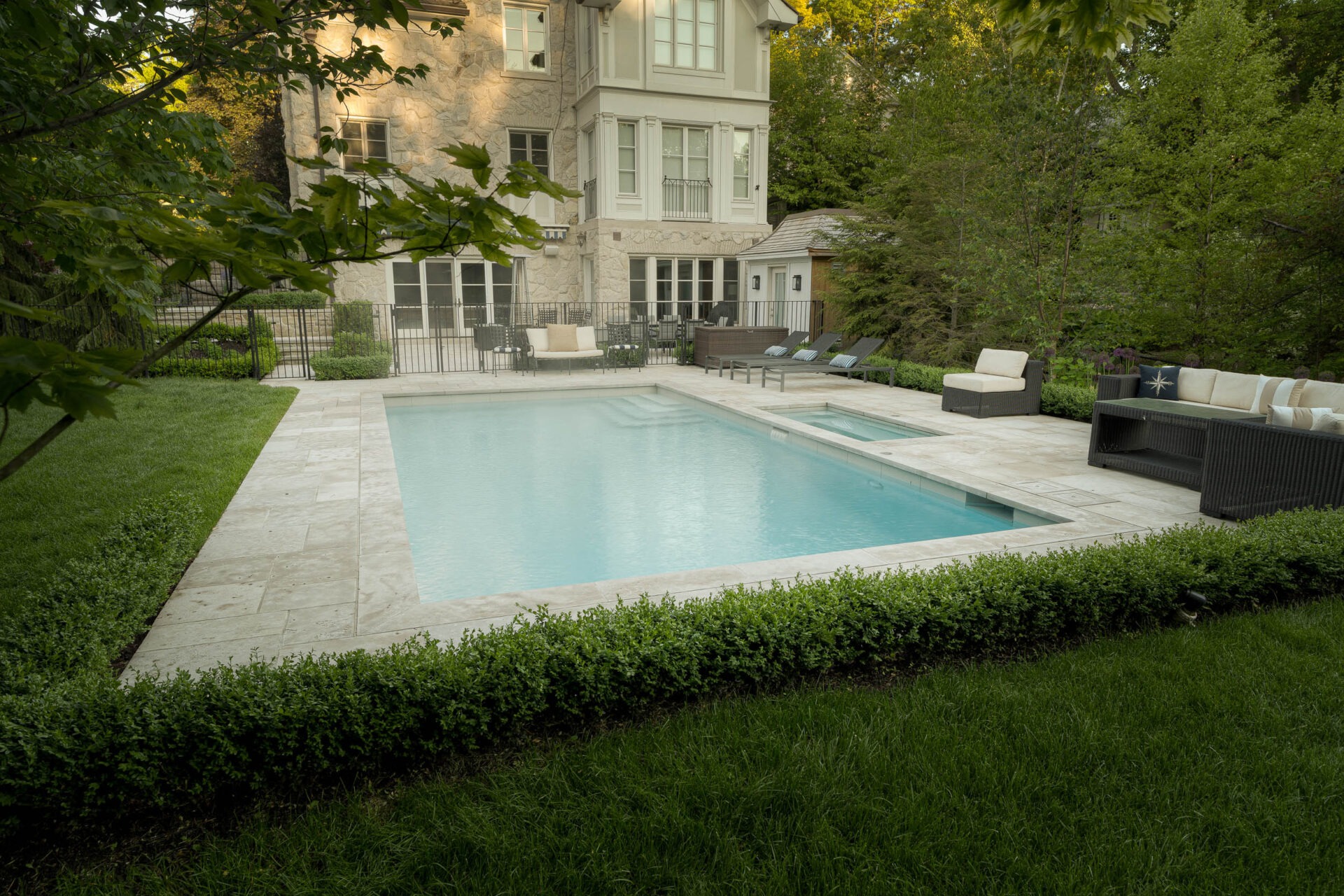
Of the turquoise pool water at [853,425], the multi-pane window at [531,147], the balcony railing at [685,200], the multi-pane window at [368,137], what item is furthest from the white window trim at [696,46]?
the turquoise pool water at [853,425]

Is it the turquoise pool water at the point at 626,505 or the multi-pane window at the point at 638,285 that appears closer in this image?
the turquoise pool water at the point at 626,505

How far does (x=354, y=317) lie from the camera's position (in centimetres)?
1623

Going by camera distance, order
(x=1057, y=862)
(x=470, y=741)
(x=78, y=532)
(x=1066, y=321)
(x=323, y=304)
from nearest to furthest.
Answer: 1. (x=1057, y=862)
2. (x=470, y=741)
3. (x=78, y=532)
4. (x=1066, y=321)
5. (x=323, y=304)

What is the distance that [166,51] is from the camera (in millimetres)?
3781

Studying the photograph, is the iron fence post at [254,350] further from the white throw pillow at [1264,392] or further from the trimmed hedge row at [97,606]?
the white throw pillow at [1264,392]

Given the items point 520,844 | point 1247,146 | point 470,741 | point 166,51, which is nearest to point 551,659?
point 470,741

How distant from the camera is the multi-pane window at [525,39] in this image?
798 inches

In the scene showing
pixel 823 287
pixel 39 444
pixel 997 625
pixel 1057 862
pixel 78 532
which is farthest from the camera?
pixel 823 287

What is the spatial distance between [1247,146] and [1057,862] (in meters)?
16.4

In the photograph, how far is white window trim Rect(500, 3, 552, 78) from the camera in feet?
65.9

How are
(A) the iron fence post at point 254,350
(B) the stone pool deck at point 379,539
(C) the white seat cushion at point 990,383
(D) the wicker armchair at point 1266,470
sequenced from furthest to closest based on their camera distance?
(A) the iron fence post at point 254,350, (C) the white seat cushion at point 990,383, (D) the wicker armchair at point 1266,470, (B) the stone pool deck at point 379,539

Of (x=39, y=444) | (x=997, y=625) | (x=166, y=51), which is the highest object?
(x=166, y=51)

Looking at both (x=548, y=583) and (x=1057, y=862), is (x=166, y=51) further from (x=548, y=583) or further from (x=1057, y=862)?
(x=1057, y=862)

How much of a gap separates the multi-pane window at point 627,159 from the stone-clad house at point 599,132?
0.03 metres
